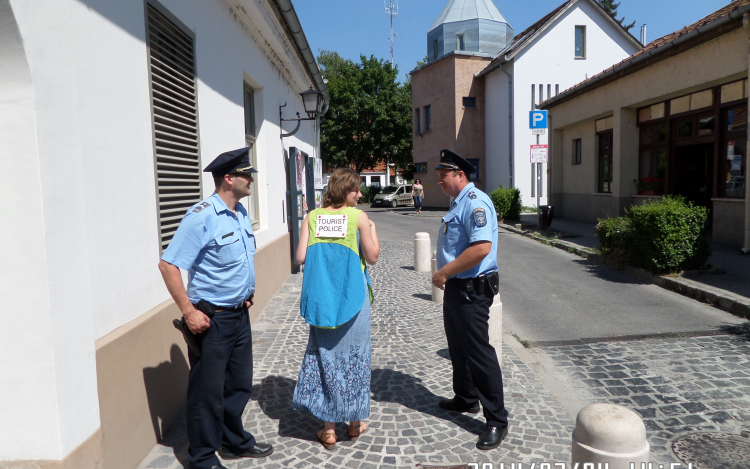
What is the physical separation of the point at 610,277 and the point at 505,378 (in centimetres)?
546

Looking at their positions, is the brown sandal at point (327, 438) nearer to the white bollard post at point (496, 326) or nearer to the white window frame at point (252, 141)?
the white bollard post at point (496, 326)

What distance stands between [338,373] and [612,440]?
5.65 ft

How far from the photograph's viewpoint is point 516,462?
10.7 feet

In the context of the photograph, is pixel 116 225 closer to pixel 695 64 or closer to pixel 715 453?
pixel 715 453

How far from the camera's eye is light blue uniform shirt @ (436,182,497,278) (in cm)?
347

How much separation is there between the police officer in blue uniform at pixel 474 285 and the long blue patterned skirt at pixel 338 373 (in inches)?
25.4

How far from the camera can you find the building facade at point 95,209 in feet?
7.54

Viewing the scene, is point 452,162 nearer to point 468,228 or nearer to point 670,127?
point 468,228

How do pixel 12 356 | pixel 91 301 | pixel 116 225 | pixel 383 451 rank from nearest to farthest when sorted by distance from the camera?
pixel 12 356 → pixel 91 301 → pixel 116 225 → pixel 383 451

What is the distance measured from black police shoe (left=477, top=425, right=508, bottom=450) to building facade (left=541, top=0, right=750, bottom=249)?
29.2ft

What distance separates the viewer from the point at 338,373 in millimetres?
3461

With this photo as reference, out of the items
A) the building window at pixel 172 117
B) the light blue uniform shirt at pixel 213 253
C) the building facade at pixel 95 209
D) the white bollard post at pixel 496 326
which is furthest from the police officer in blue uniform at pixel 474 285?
the building window at pixel 172 117

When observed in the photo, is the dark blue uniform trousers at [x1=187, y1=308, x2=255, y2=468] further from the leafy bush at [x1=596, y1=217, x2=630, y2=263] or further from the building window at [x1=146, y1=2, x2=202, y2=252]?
the leafy bush at [x1=596, y1=217, x2=630, y2=263]

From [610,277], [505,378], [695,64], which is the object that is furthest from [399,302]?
[695,64]
